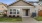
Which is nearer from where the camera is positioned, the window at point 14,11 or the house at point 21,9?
the house at point 21,9

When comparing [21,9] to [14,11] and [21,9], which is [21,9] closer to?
[21,9]

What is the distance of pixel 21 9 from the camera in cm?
545

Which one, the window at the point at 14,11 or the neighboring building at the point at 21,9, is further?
the window at the point at 14,11

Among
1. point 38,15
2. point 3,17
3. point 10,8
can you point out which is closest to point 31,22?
point 38,15

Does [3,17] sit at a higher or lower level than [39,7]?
lower

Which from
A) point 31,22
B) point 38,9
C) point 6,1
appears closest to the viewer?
point 31,22

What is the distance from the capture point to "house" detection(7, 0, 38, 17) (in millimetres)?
5070

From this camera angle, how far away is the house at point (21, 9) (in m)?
5.07

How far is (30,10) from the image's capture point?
17.9 ft

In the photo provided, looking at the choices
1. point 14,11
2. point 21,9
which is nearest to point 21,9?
point 21,9

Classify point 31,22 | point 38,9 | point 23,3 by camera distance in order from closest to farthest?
point 31,22
point 38,9
point 23,3

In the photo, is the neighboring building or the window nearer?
the neighboring building

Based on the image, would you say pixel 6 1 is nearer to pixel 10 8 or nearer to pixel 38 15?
pixel 10 8

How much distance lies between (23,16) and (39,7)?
79 centimetres
